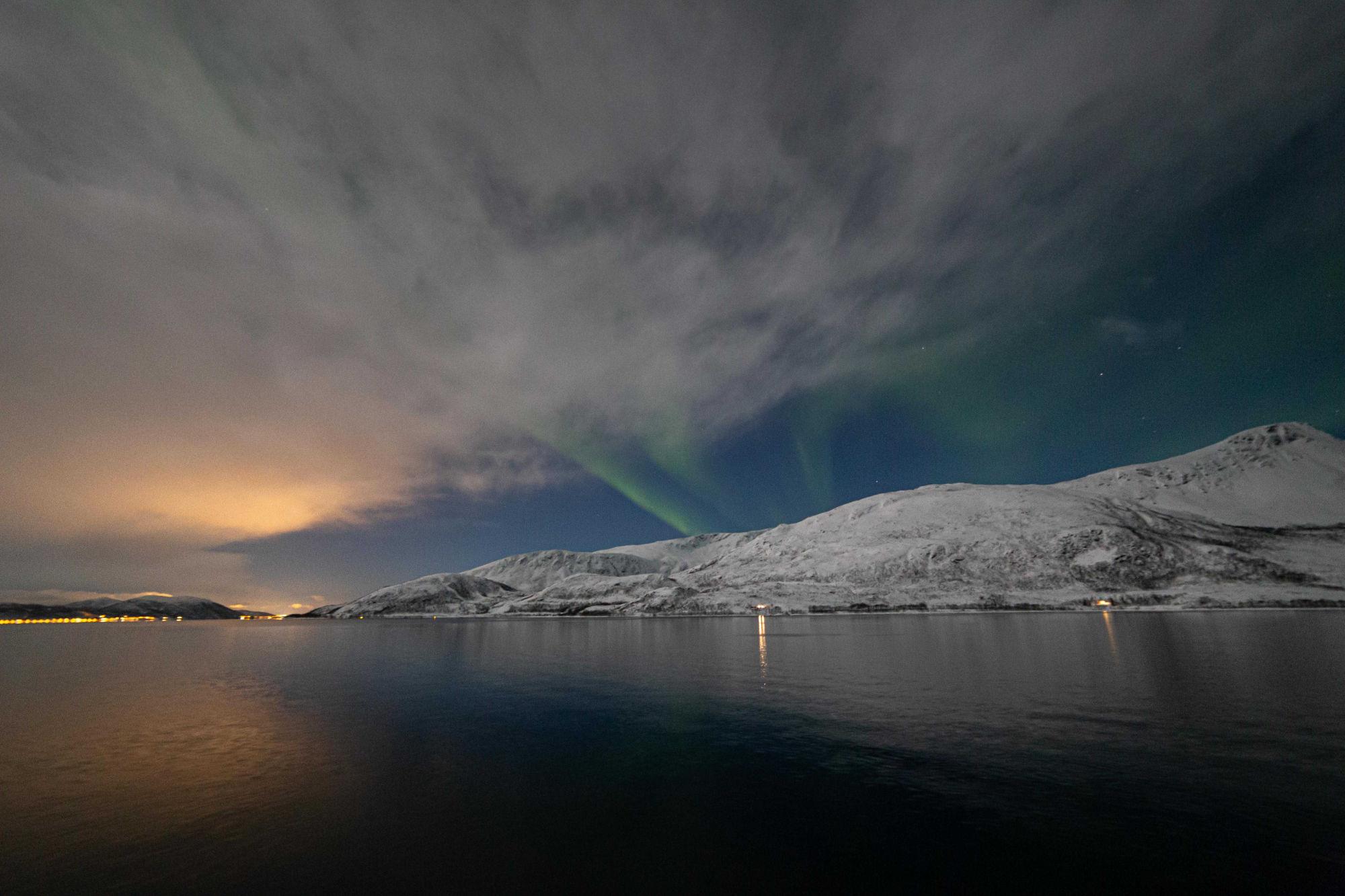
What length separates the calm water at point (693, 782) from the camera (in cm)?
1529

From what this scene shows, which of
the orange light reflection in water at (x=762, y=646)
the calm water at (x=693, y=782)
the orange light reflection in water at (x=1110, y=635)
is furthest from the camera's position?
the orange light reflection in water at (x=1110, y=635)

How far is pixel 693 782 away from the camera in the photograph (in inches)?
898

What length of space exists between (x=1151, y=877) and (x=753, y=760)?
14.6 m

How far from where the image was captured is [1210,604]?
196 meters

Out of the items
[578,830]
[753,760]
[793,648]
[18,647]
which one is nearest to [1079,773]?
[753,760]

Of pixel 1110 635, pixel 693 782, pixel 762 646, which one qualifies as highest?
pixel 1110 635

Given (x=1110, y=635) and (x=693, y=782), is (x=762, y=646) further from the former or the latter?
(x=693, y=782)

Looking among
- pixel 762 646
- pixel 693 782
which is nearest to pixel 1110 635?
pixel 762 646

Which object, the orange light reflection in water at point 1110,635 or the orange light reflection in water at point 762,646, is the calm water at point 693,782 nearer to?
the orange light reflection in water at point 762,646

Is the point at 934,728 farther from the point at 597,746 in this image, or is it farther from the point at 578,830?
the point at 578,830

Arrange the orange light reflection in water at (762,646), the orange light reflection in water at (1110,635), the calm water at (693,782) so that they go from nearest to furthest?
the calm water at (693,782) → the orange light reflection in water at (762,646) → the orange light reflection in water at (1110,635)

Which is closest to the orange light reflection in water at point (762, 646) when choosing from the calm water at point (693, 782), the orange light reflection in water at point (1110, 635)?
the calm water at point (693, 782)

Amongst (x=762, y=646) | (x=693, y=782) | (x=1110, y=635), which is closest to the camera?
(x=693, y=782)

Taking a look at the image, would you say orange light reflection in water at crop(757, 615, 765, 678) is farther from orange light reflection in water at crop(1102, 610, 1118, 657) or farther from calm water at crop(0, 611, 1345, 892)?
orange light reflection in water at crop(1102, 610, 1118, 657)
